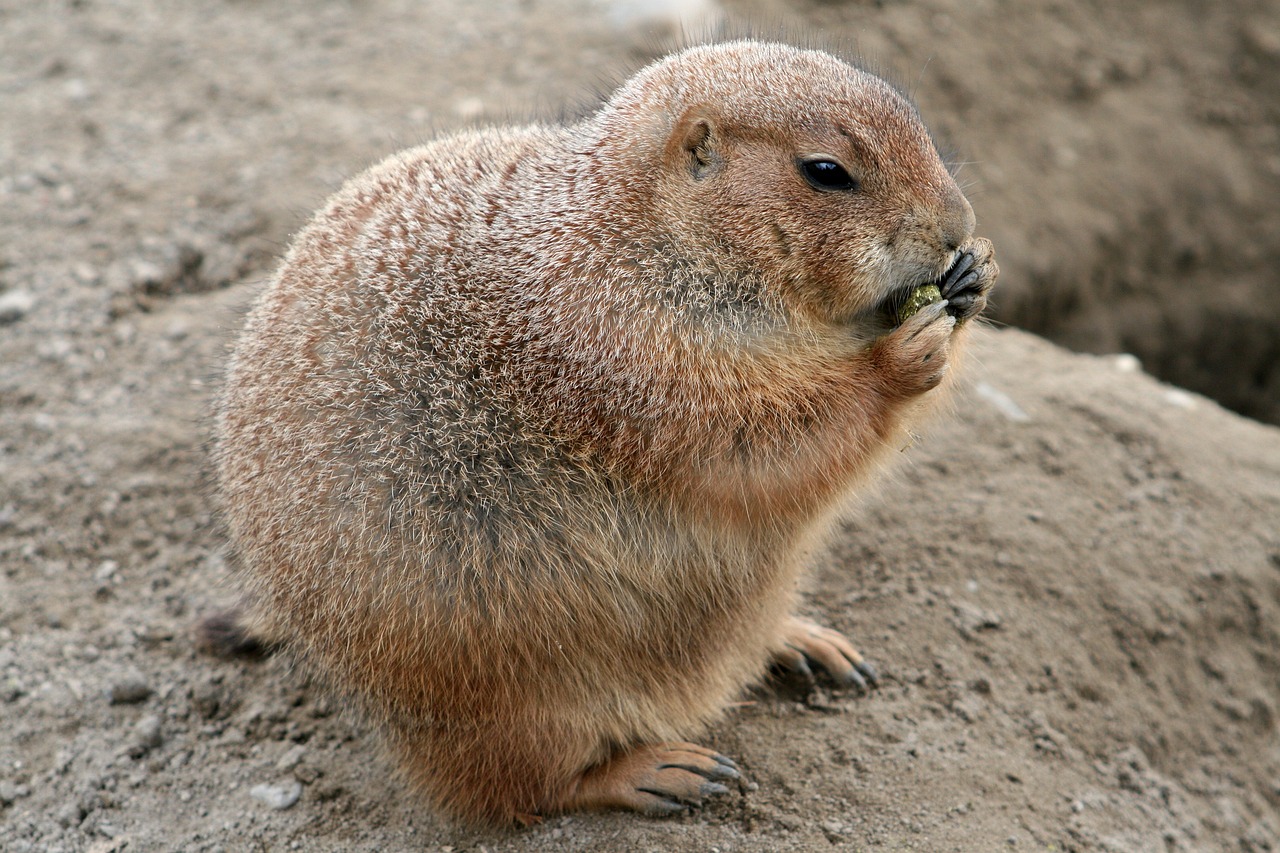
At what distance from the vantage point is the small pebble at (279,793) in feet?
11.8

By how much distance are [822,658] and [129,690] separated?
2475mm

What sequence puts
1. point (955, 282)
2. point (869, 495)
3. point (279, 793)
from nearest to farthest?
1. point (955, 282)
2. point (279, 793)
3. point (869, 495)

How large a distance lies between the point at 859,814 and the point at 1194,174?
6.03 meters

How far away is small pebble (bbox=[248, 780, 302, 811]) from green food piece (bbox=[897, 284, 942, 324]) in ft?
8.12

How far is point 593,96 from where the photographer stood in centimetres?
577

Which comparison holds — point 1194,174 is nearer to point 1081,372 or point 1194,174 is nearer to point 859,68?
point 1081,372

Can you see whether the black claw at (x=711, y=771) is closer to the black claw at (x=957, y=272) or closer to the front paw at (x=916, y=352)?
the front paw at (x=916, y=352)

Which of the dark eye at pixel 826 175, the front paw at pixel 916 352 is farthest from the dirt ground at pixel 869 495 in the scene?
the dark eye at pixel 826 175

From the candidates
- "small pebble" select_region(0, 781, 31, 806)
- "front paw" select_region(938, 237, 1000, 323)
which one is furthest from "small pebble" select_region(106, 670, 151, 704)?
"front paw" select_region(938, 237, 1000, 323)

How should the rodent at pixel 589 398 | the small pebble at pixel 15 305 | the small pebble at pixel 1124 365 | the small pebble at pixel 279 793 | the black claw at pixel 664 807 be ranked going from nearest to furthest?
the rodent at pixel 589 398 < the black claw at pixel 664 807 < the small pebble at pixel 279 793 < the small pebble at pixel 15 305 < the small pebble at pixel 1124 365

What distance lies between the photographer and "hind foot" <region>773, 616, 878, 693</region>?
13.0 feet

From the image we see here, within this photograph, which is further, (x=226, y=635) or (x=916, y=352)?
(x=226, y=635)

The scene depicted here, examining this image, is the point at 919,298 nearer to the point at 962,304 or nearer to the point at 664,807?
the point at 962,304

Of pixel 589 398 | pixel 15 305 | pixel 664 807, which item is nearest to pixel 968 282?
pixel 589 398
